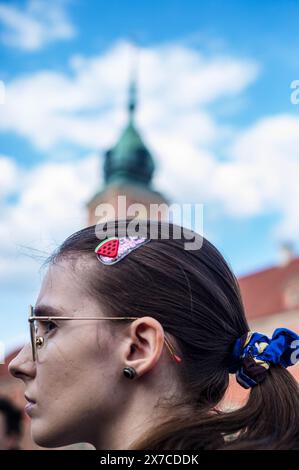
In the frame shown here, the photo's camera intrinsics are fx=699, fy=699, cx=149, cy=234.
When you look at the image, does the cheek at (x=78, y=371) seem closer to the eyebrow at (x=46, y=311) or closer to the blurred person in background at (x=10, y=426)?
the eyebrow at (x=46, y=311)

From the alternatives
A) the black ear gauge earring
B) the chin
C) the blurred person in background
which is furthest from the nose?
the blurred person in background

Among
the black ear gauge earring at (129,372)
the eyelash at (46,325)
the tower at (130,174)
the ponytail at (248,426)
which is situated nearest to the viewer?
the ponytail at (248,426)

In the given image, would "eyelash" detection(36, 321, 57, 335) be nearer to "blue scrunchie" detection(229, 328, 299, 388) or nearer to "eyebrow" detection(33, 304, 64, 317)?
"eyebrow" detection(33, 304, 64, 317)

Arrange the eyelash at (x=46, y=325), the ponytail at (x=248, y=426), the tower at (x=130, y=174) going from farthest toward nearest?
the tower at (x=130, y=174) → the eyelash at (x=46, y=325) → the ponytail at (x=248, y=426)

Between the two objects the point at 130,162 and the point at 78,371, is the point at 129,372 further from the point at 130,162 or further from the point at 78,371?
the point at 130,162

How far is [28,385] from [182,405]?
14.1 inches

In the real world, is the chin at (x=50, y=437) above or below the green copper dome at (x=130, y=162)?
below

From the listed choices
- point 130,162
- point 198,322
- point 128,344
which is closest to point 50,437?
point 128,344

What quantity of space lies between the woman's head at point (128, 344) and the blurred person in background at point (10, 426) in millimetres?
1962

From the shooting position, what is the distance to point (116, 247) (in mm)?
1631

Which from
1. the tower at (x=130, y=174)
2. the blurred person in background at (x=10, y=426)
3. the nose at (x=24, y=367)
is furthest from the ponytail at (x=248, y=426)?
the tower at (x=130, y=174)

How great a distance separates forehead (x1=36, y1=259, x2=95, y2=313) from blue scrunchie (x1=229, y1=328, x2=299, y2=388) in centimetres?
37

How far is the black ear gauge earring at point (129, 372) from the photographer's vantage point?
1.48 metres

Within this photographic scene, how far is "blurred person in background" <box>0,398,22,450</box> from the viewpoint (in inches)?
140
